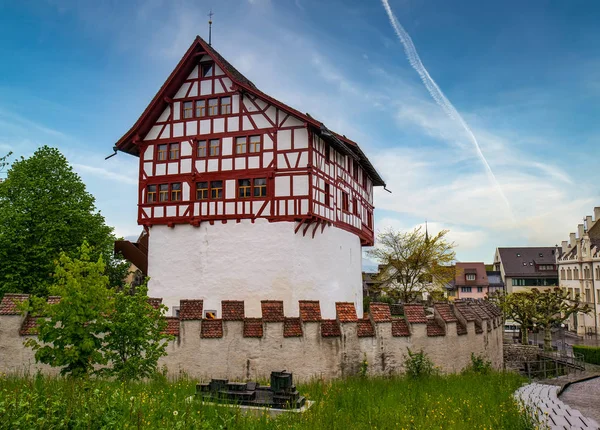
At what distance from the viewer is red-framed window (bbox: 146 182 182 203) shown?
2347 cm

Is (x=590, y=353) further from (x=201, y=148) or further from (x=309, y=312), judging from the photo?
(x=201, y=148)

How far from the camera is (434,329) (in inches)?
572

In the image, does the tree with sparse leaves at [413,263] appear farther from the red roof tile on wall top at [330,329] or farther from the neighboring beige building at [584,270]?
the red roof tile on wall top at [330,329]

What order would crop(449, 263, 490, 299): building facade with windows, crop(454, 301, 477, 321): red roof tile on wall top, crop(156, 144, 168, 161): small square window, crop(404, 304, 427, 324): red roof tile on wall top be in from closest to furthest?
crop(404, 304, 427, 324): red roof tile on wall top < crop(454, 301, 477, 321): red roof tile on wall top < crop(156, 144, 168, 161): small square window < crop(449, 263, 490, 299): building facade with windows

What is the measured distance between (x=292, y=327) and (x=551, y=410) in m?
6.43

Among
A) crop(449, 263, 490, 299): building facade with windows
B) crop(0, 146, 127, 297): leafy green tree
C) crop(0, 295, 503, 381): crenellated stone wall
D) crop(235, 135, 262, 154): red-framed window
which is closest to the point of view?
crop(0, 295, 503, 381): crenellated stone wall

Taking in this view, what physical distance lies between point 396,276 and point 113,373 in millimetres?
37423

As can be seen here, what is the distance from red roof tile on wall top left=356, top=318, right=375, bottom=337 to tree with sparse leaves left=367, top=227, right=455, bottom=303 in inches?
1133

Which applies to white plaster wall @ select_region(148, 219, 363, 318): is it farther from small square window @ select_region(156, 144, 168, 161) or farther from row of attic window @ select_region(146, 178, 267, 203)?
small square window @ select_region(156, 144, 168, 161)

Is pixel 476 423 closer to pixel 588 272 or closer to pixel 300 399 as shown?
pixel 300 399

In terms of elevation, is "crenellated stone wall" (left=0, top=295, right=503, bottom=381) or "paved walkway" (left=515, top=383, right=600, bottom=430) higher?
"crenellated stone wall" (left=0, top=295, right=503, bottom=381)

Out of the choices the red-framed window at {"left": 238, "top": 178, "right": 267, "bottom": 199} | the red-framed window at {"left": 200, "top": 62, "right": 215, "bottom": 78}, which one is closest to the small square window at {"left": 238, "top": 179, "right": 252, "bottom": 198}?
the red-framed window at {"left": 238, "top": 178, "right": 267, "bottom": 199}

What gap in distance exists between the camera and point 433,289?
46.6 meters

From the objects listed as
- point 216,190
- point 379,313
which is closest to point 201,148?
point 216,190
